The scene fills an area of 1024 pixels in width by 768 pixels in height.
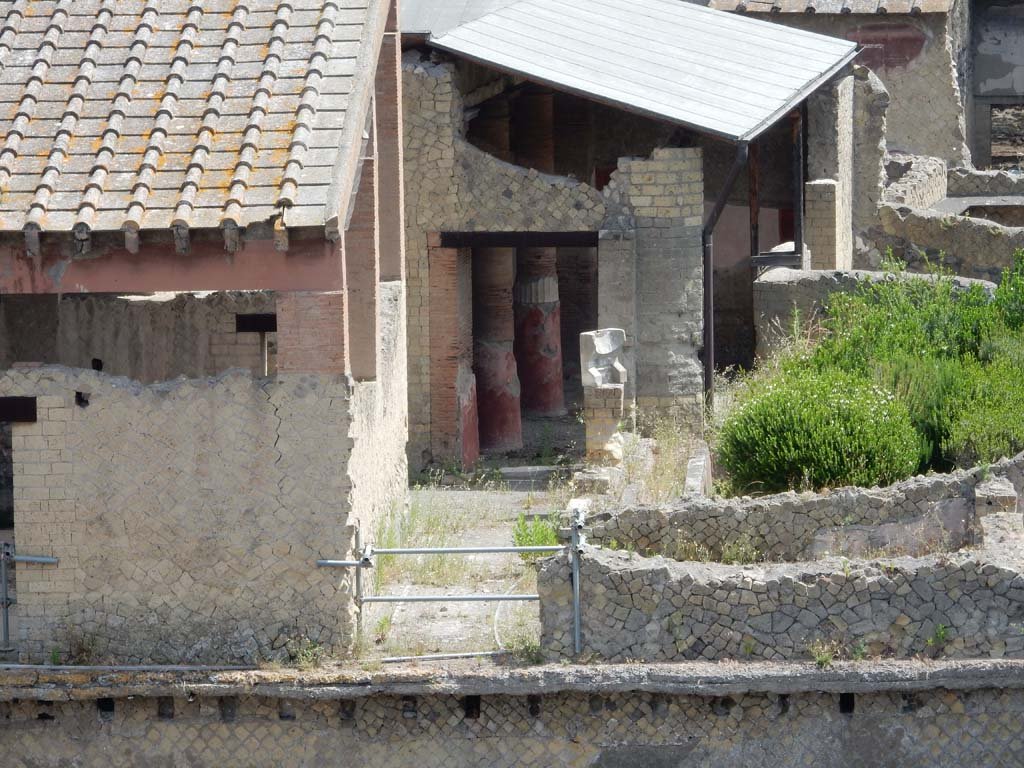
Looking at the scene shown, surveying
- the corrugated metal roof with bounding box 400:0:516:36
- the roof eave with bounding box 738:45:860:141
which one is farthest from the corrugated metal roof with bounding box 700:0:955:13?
the corrugated metal roof with bounding box 400:0:516:36

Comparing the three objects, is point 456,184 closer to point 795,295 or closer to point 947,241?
point 795,295

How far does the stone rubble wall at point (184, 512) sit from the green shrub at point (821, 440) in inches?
156

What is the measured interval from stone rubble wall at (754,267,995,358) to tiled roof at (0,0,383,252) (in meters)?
7.25

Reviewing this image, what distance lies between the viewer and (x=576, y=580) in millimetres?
10320

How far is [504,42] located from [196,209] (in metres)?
7.04

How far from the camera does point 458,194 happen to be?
16.3 meters

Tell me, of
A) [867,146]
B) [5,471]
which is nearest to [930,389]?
[5,471]

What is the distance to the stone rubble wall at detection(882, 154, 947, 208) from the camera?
78.2 feet

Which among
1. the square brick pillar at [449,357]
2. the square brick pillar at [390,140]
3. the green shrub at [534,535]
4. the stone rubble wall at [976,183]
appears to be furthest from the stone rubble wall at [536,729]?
the stone rubble wall at [976,183]

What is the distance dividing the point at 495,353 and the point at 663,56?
129 inches

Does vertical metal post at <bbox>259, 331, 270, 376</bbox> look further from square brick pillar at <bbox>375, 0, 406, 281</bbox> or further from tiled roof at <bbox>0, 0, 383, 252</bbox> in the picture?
tiled roof at <bbox>0, 0, 383, 252</bbox>

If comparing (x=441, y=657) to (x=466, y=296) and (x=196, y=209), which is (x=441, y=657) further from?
(x=466, y=296)

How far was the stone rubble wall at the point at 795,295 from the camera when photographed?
18.0 m

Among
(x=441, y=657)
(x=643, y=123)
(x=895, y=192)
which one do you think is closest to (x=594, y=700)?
(x=441, y=657)
